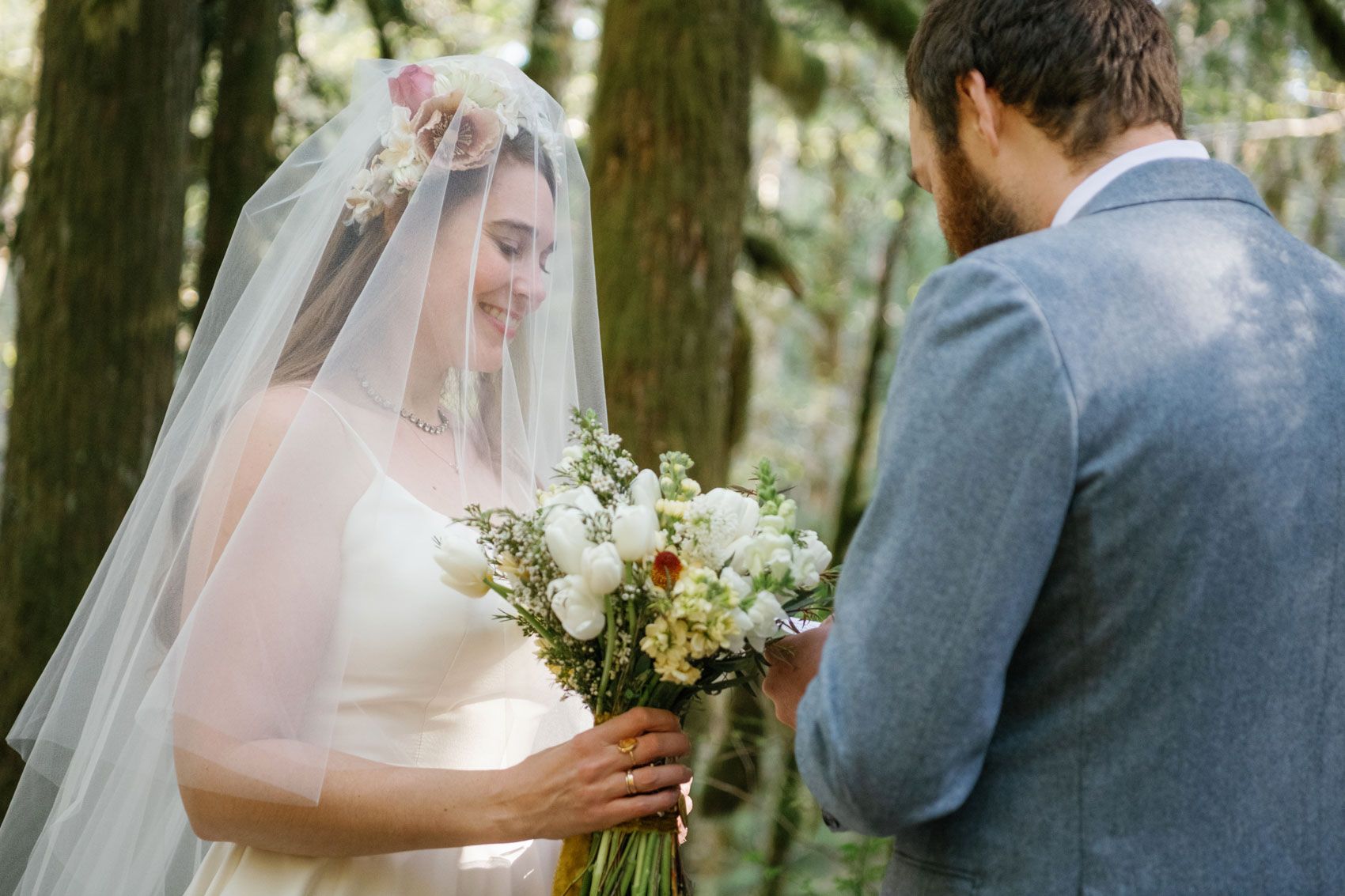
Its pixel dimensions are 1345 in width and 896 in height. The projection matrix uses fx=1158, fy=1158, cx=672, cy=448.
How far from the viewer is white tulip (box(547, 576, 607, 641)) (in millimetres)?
1793

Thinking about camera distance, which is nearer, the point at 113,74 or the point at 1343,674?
the point at 1343,674

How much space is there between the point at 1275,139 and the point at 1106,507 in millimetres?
9532

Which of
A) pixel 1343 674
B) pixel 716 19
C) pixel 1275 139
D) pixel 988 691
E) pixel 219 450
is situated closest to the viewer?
pixel 988 691

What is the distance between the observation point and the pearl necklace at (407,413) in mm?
2299

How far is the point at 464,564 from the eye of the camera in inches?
77.7

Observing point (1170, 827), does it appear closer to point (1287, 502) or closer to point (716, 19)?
point (1287, 502)

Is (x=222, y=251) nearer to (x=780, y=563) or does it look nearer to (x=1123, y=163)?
(x=780, y=563)

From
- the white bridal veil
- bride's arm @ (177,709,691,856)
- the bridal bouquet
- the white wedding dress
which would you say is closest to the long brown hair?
the white bridal veil

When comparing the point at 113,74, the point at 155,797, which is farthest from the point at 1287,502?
the point at 113,74

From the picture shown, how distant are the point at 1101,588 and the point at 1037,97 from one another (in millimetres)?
735

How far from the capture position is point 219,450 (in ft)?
7.15

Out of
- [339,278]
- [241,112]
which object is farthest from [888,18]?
[339,278]

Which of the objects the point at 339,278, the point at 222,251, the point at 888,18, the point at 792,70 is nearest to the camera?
the point at 339,278

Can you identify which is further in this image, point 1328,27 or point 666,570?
point 1328,27
